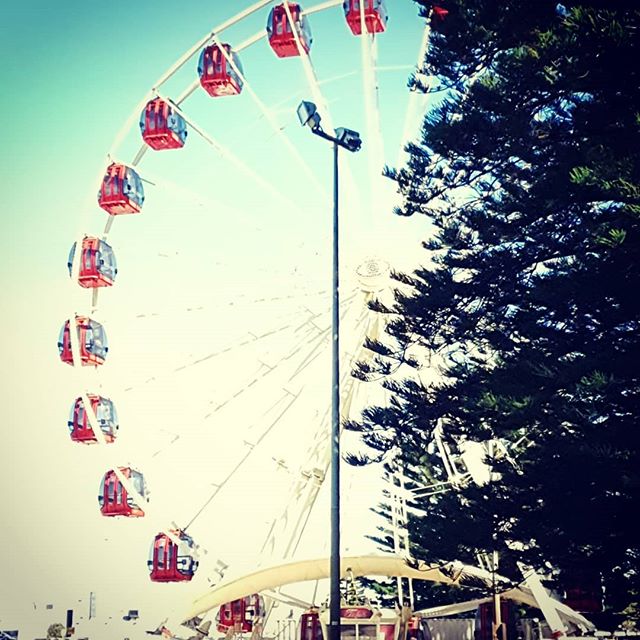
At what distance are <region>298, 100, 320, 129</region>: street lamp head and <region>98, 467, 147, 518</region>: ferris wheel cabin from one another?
10.1 m

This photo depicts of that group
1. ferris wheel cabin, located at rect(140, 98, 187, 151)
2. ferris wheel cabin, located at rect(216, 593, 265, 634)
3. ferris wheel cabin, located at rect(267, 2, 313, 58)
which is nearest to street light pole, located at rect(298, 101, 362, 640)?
ferris wheel cabin, located at rect(267, 2, 313, 58)

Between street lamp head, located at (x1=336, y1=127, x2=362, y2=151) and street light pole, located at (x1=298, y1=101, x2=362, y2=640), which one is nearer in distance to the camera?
street light pole, located at (x1=298, y1=101, x2=362, y2=640)

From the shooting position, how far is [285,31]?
2344 centimetres

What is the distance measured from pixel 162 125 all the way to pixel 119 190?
1.55 meters

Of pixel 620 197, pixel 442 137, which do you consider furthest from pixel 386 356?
pixel 620 197

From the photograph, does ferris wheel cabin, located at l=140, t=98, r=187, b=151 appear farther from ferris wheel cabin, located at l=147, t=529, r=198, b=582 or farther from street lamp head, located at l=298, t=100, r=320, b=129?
street lamp head, located at l=298, t=100, r=320, b=129

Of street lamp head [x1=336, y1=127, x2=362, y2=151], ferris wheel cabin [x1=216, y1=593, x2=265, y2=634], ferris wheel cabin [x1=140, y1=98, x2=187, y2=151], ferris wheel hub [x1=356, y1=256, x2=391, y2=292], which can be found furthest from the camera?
ferris wheel cabin [x1=216, y1=593, x2=265, y2=634]

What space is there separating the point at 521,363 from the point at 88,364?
11254mm

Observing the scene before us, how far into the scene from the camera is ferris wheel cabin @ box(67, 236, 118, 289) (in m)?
23.4

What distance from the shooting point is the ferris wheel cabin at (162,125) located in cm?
2358

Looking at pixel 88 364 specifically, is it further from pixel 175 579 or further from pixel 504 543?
pixel 504 543

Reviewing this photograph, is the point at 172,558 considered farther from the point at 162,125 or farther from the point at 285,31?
the point at 285,31

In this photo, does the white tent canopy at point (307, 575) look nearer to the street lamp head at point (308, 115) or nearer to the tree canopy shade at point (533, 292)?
the tree canopy shade at point (533, 292)

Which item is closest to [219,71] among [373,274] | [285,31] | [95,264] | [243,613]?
[285,31]
